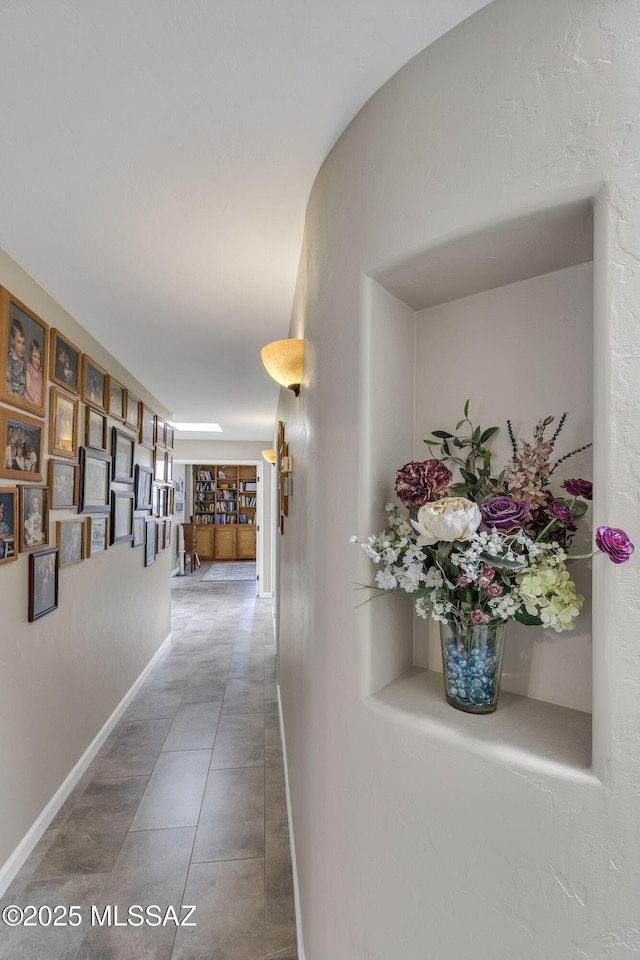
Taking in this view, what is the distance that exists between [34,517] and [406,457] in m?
1.75

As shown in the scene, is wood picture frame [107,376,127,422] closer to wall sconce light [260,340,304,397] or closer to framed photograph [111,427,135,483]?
framed photograph [111,427,135,483]

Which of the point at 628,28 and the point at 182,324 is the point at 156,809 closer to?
the point at 182,324

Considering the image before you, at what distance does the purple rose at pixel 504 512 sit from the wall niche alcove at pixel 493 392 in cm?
14

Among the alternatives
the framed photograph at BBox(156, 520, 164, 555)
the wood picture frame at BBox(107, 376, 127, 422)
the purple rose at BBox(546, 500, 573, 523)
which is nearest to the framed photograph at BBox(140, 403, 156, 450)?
the wood picture frame at BBox(107, 376, 127, 422)

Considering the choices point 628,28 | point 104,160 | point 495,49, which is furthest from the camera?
point 104,160

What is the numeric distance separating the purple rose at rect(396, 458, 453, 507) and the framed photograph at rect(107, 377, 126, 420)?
263 centimetres

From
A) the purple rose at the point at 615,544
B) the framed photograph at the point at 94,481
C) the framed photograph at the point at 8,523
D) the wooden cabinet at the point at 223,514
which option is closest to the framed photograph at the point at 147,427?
the framed photograph at the point at 94,481

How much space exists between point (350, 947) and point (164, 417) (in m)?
4.58

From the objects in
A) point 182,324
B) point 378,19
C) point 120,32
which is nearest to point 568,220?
point 378,19

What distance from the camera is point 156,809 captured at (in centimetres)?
238

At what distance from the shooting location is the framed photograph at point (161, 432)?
4.58m

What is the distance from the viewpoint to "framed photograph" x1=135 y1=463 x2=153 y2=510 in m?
3.80

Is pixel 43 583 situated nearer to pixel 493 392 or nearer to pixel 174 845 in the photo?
pixel 174 845

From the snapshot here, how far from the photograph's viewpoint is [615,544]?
670mm
